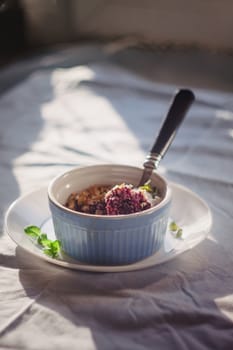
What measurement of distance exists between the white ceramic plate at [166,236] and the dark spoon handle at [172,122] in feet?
0.26

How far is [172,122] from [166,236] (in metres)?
0.18

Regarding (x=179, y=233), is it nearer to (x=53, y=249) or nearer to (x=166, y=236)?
(x=166, y=236)

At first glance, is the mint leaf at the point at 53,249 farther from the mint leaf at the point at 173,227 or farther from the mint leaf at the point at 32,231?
the mint leaf at the point at 173,227

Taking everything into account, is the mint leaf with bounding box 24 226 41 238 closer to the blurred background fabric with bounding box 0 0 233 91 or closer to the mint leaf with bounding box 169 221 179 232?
the mint leaf with bounding box 169 221 179 232

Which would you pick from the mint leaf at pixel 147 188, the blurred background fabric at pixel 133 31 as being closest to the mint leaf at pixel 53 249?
the mint leaf at pixel 147 188

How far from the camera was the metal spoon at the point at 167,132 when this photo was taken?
71 centimetres

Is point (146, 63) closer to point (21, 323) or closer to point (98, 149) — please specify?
point (98, 149)

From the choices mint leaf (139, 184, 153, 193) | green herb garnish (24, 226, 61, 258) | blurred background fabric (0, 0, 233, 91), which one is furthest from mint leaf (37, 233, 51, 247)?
blurred background fabric (0, 0, 233, 91)

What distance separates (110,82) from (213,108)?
315mm

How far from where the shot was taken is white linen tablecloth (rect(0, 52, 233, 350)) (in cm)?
52

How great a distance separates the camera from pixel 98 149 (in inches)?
40.2

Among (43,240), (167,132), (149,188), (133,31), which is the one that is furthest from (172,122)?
(133,31)

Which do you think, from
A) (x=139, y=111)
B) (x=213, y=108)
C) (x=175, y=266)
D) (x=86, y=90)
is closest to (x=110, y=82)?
(x=86, y=90)

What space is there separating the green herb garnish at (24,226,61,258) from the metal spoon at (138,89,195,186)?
0.50ft
